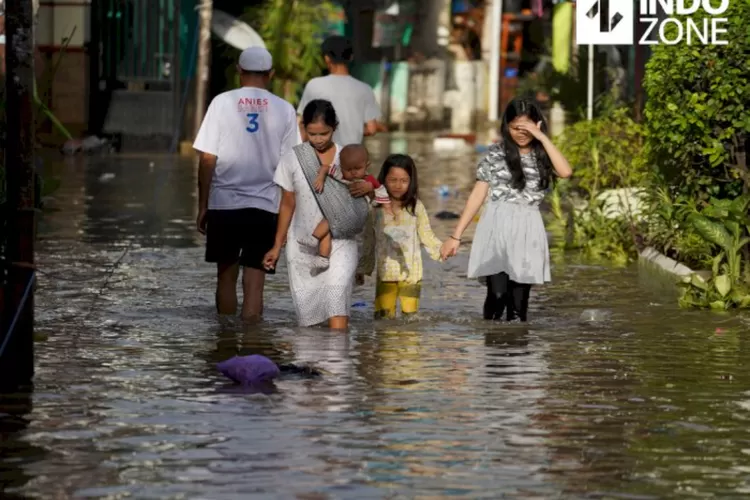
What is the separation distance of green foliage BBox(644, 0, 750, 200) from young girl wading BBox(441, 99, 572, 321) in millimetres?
1753

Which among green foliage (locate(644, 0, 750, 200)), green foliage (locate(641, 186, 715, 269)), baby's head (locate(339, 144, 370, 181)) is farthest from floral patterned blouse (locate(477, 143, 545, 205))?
green foliage (locate(644, 0, 750, 200))

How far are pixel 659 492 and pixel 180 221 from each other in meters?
12.9

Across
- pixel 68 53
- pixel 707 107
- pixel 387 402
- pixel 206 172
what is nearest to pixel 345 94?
pixel 707 107

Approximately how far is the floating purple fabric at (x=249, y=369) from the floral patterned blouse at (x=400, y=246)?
2390mm

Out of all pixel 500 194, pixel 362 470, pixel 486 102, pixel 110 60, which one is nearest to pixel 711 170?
pixel 500 194

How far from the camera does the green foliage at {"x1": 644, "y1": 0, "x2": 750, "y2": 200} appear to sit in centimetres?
1380

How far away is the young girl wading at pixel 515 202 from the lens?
1252 cm

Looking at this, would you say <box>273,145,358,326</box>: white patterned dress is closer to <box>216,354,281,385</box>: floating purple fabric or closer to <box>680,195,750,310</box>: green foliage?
<box>216,354,281,385</box>: floating purple fabric

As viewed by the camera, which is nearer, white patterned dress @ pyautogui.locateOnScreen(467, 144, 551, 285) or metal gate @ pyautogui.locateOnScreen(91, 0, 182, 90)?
white patterned dress @ pyautogui.locateOnScreen(467, 144, 551, 285)

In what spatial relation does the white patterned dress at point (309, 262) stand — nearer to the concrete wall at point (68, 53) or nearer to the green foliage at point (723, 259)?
the green foliage at point (723, 259)

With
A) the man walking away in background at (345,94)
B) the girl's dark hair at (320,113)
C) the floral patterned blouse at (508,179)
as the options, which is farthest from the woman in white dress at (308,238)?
the man walking away in background at (345,94)

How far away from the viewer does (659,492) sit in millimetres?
7738

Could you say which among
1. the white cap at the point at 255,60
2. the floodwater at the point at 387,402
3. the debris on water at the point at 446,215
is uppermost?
the white cap at the point at 255,60

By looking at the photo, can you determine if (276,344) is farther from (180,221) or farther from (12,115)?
(180,221)
